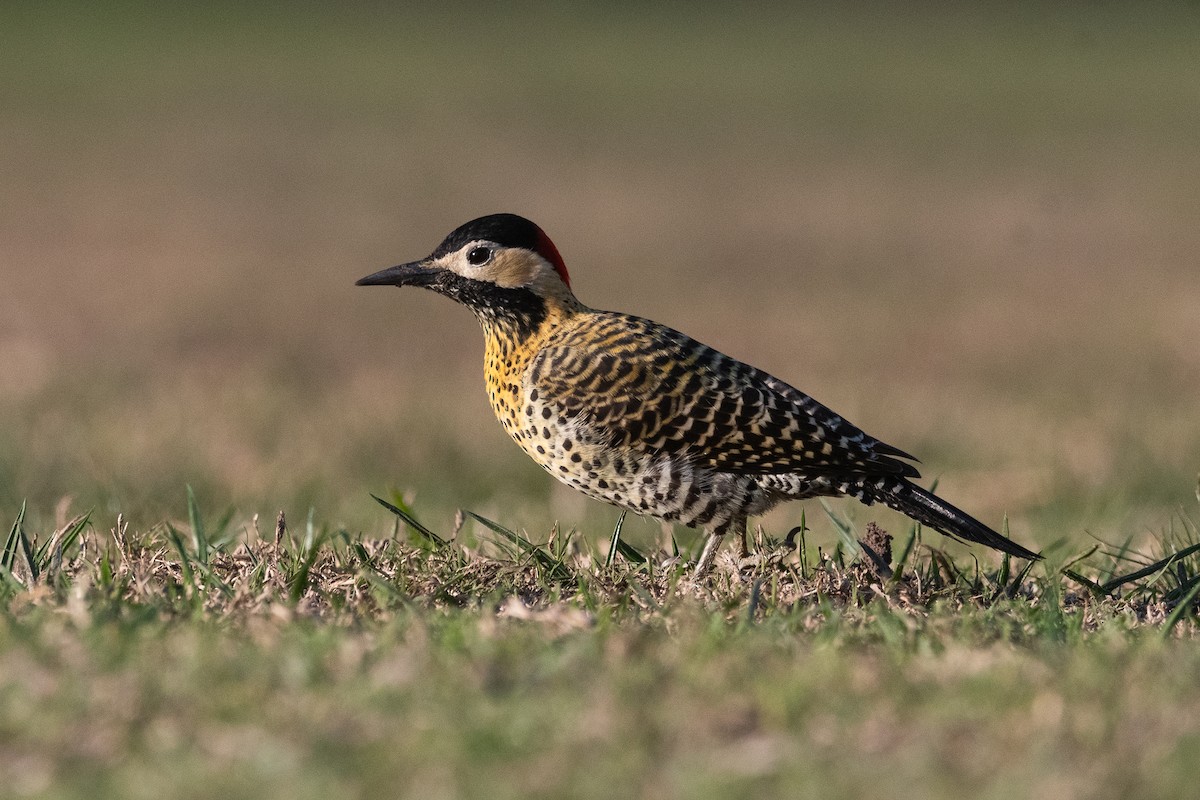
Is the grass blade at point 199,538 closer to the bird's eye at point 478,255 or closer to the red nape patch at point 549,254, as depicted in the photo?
the bird's eye at point 478,255

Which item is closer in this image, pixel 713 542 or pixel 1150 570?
pixel 1150 570

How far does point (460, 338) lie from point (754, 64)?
23814mm

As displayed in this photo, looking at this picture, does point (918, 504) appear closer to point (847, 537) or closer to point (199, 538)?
point (847, 537)

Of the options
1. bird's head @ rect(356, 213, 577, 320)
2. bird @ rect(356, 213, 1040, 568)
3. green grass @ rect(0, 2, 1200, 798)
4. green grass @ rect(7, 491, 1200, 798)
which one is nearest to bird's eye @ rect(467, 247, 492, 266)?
bird's head @ rect(356, 213, 577, 320)

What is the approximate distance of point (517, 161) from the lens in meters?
26.6

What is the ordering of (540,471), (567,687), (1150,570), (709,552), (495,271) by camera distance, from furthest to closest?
(540,471), (495,271), (709,552), (1150,570), (567,687)

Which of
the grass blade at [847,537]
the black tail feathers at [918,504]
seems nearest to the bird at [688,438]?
the black tail feathers at [918,504]

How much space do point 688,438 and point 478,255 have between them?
1125mm

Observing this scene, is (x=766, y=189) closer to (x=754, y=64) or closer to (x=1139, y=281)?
(x=1139, y=281)

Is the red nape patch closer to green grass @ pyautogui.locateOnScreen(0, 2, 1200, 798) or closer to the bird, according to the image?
the bird

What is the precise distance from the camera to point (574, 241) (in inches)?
831

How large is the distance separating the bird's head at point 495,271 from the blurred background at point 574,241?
4.17 ft

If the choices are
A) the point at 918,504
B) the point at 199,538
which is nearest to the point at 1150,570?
the point at 918,504

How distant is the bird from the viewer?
6258mm
